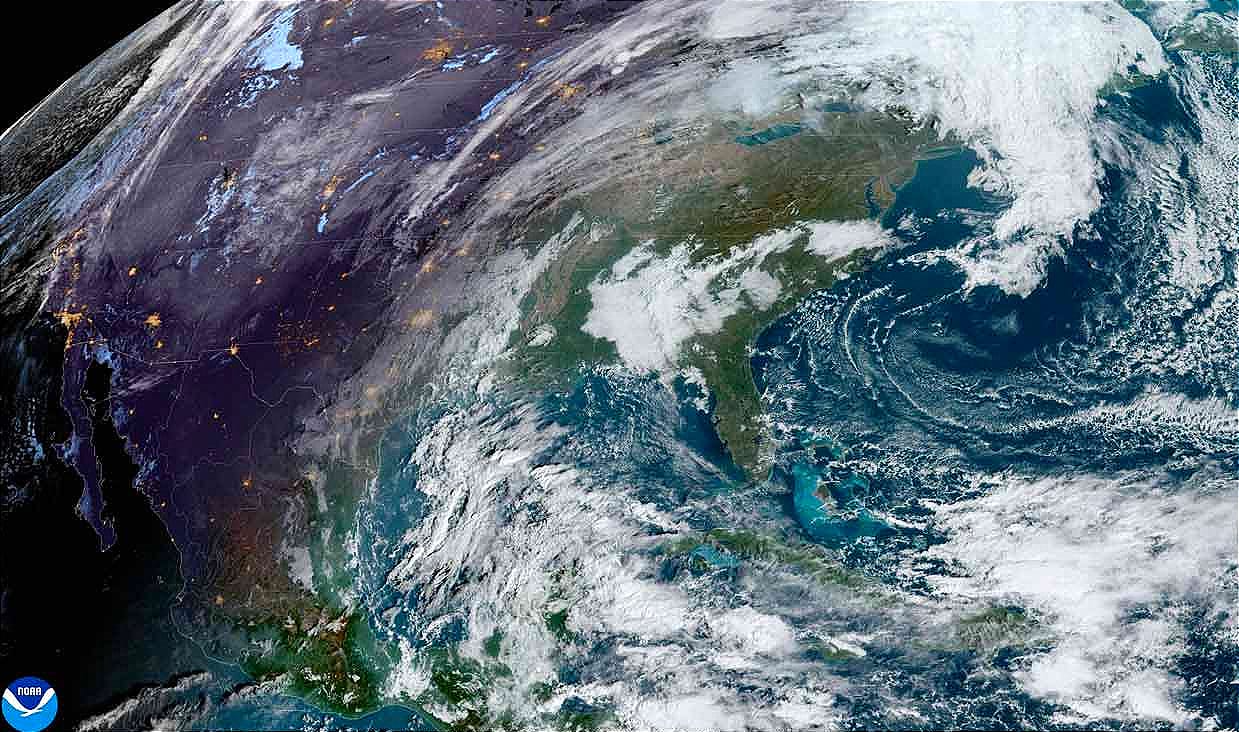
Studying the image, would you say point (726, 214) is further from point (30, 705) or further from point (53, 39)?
point (53, 39)

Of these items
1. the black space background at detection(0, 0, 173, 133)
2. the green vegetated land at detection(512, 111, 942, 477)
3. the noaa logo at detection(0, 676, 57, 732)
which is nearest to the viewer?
the noaa logo at detection(0, 676, 57, 732)

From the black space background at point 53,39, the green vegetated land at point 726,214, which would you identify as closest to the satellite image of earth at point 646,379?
the green vegetated land at point 726,214

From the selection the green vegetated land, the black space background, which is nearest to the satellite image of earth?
the green vegetated land

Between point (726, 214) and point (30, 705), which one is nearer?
point (30, 705)

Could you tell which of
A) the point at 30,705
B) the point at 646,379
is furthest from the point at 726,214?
the point at 30,705

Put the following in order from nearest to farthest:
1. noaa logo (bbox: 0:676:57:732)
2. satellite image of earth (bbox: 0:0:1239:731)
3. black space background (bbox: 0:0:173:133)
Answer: satellite image of earth (bbox: 0:0:1239:731)
noaa logo (bbox: 0:676:57:732)
black space background (bbox: 0:0:173:133)

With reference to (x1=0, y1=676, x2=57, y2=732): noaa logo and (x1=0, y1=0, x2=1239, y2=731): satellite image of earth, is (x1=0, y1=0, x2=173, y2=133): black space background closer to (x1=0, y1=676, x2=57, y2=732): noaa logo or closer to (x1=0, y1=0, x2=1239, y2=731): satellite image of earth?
(x1=0, y1=0, x2=1239, y2=731): satellite image of earth

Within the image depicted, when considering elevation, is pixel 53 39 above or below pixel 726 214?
above
